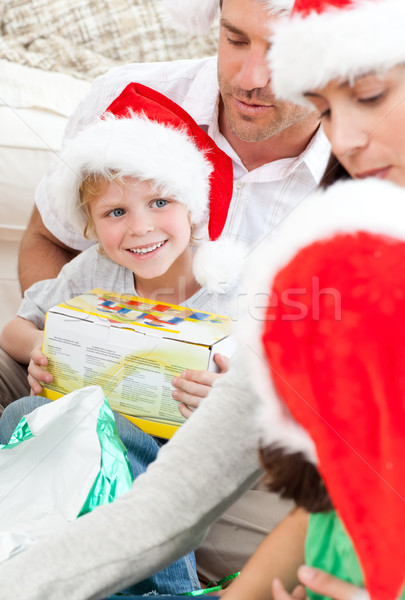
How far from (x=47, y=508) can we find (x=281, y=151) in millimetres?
678

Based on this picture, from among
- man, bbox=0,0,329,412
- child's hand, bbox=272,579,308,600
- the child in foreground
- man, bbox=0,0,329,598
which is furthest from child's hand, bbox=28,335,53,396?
child's hand, bbox=272,579,308,600

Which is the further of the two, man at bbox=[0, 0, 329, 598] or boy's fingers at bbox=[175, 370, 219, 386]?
boy's fingers at bbox=[175, 370, 219, 386]

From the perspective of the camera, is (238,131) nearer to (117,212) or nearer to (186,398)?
(117,212)

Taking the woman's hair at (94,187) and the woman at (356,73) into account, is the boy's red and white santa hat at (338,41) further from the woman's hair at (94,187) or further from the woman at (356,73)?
the woman's hair at (94,187)

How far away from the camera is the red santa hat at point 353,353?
0.34 metres

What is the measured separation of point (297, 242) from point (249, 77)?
1.98 feet

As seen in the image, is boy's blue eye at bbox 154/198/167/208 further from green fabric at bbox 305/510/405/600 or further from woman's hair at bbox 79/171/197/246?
green fabric at bbox 305/510/405/600

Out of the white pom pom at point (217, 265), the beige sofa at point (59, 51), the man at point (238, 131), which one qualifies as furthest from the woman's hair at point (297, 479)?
the beige sofa at point (59, 51)

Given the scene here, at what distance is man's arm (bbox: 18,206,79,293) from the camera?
46.8 inches

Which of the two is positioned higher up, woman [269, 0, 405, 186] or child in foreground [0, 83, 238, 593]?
woman [269, 0, 405, 186]

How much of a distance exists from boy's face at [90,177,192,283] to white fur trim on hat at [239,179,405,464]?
1.71 ft

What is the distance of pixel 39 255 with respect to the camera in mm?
1208

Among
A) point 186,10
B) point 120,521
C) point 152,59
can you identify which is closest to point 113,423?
point 120,521

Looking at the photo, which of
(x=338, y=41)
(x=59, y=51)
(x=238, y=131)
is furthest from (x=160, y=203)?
(x=59, y=51)
